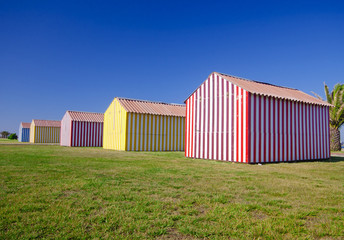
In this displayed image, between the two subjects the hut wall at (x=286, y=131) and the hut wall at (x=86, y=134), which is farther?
the hut wall at (x=86, y=134)

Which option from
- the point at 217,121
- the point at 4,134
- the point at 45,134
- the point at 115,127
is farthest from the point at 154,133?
the point at 4,134

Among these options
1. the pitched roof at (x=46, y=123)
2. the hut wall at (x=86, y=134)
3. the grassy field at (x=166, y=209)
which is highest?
the pitched roof at (x=46, y=123)

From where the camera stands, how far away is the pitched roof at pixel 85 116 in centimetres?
3054

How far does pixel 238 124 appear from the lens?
11.9 metres

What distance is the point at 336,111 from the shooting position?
24.8 meters

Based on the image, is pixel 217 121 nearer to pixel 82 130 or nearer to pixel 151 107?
pixel 151 107

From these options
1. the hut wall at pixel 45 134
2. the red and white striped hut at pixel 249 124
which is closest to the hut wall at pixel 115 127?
the red and white striped hut at pixel 249 124

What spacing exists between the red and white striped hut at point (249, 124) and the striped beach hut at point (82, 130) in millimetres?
18912

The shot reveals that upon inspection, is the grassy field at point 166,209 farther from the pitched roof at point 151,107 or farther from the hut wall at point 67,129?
the hut wall at point 67,129

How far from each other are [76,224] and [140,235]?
827 millimetres

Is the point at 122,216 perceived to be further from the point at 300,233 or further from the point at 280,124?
the point at 280,124

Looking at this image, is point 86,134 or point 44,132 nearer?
point 86,134

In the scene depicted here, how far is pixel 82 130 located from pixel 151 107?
10772mm

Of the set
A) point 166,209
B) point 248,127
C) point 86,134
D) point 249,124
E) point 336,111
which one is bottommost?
point 166,209
